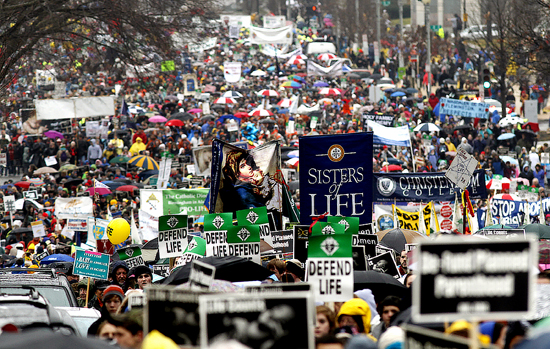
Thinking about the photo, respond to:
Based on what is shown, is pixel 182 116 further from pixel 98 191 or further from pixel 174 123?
pixel 98 191

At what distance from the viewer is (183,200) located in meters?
18.9

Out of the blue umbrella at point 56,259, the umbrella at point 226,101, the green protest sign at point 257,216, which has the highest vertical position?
the umbrella at point 226,101

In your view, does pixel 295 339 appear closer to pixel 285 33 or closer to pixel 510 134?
pixel 510 134

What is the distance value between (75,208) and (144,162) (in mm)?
7559

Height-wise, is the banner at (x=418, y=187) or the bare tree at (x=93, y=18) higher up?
the bare tree at (x=93, y=18)

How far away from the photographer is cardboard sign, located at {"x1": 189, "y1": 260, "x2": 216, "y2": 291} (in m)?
5.93

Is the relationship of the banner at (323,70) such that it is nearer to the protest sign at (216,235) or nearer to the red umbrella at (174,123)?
the red umbrella at (174,123)

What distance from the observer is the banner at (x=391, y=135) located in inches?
941

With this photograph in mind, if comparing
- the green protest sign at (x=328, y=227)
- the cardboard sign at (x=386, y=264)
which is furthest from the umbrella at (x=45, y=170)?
the cardboard sign at (x=386, y=264)

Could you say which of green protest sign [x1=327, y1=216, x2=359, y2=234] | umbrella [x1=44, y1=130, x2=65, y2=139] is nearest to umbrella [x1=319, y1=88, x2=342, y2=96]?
umbrella [x1=44, y1=130, x2=65, y2=139]

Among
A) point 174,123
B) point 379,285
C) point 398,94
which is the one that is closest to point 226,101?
point 174,123

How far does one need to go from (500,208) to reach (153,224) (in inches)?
285

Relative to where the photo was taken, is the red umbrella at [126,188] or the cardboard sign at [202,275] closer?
the cardboard sign at [202,275]

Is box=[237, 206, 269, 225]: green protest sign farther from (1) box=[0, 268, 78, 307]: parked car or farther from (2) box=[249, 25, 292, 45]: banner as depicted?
(2) box=[249, 25, 292, 45]: banner
